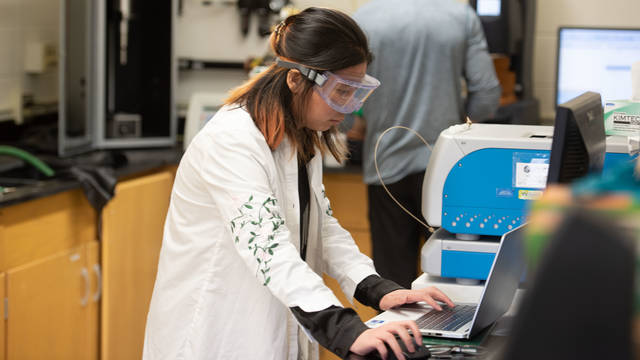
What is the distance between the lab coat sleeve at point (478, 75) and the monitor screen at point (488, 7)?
1.63 ft

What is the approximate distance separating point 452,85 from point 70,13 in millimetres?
1675

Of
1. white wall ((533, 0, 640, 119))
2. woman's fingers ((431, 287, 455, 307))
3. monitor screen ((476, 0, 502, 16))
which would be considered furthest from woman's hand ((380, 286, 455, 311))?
white wall ((533, 0, 640, 119))

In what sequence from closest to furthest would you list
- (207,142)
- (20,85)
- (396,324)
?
(396,324) < (207,142) < (20,85)

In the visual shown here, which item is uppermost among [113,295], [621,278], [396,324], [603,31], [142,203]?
[603,31]

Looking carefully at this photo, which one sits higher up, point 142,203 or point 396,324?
point 396,324

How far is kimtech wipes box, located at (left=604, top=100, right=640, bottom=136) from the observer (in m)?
1.76

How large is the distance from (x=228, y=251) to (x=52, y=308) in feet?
4.65

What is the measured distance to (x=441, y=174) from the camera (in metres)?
1.79

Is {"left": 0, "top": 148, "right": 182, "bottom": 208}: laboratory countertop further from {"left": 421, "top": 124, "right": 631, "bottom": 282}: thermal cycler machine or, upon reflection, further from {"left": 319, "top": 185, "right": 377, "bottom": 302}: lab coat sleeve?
{"left": 421, "top": 124, "right": 631, "bottom": 282}: thermal cycler machine

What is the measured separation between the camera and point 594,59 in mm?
3480

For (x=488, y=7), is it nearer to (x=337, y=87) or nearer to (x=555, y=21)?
(x=555, y=21)

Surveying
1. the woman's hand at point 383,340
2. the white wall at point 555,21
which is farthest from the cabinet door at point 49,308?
the white wall at point 555,21

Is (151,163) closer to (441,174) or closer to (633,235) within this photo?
(441,174)

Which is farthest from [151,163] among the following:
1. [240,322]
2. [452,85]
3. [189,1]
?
[240,322]
